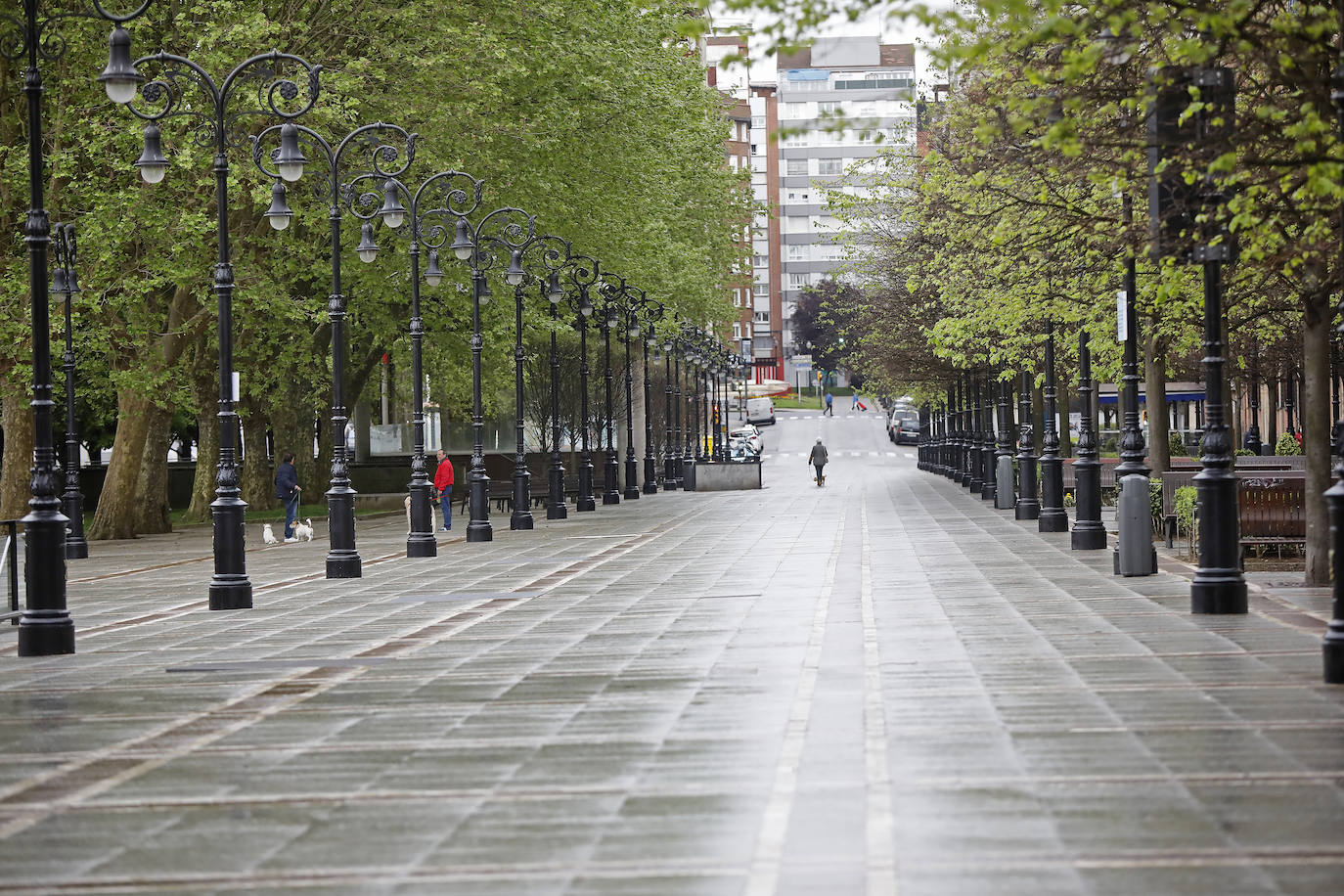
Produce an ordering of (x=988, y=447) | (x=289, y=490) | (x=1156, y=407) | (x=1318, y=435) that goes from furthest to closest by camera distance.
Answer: (x=988, y=447) → (x=289, y=490) → (x=1156, y=407) → (x=1318, y=435)

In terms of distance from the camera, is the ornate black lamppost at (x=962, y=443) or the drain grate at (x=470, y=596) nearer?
the drain grate at (x=470, y=596)

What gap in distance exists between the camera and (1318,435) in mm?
18000

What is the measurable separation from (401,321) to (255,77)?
13994 mm

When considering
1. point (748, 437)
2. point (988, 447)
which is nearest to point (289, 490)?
point (988, 447)

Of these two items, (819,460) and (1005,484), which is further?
(819,460)

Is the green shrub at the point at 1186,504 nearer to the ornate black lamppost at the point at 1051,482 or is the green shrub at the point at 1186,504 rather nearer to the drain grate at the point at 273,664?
the ornate black lamppost at the point at 1051,482

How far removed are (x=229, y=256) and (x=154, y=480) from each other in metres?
16.7

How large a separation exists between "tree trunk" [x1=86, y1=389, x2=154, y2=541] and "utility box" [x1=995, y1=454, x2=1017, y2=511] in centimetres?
1747

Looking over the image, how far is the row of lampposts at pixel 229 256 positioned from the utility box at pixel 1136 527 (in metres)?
8.98

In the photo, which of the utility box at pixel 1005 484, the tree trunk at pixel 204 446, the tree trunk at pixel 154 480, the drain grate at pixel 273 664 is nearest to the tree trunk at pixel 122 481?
the tree trunk at pixel 154 480

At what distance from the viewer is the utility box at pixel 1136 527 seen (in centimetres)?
1977

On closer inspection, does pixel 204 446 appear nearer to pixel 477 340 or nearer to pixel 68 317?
pixel 68 317

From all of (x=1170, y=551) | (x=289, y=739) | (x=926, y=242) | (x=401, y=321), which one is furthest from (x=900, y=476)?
(x=289, y=739)

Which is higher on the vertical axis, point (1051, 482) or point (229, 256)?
point (229, 256)
